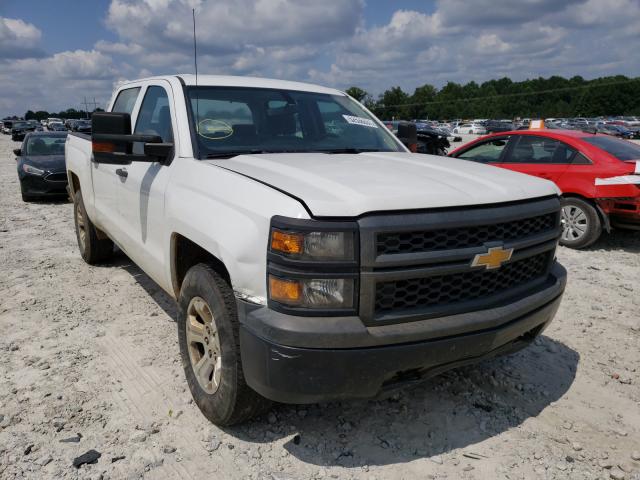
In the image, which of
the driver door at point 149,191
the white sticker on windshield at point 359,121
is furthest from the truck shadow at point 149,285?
the white sticker on windshield at point 359,121

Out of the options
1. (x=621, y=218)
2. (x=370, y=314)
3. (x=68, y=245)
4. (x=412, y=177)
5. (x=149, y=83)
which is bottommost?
(x=68, y=245)

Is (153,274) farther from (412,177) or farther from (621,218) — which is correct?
(621,218)

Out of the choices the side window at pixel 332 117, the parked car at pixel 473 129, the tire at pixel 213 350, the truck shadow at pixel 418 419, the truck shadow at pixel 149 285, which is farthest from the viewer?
the parked car at pixel 473 129

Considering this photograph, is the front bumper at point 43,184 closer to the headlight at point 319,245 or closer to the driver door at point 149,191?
the driver door at point 149,191

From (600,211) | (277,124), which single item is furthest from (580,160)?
(277,124)

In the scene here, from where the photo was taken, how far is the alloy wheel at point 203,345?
280cm

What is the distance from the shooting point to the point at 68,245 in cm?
720

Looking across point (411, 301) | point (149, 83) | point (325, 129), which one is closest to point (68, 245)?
point (149, 83)

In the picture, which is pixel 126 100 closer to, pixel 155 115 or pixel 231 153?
pixel 155 115

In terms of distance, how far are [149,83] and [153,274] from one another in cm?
153

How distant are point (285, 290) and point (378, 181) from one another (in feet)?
2.34

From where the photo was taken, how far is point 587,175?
6.86m

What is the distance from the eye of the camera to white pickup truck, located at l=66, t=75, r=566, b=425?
2.24 meters

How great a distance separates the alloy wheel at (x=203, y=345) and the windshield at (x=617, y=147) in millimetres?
6111
